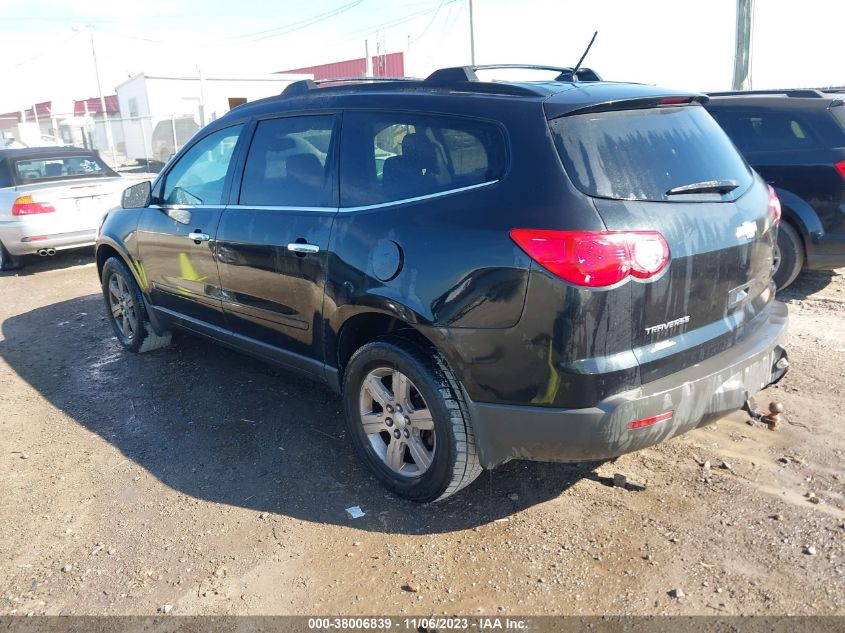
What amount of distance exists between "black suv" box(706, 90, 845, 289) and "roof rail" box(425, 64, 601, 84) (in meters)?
2.62

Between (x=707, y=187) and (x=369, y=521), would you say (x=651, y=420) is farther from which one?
(x=369, y=521)

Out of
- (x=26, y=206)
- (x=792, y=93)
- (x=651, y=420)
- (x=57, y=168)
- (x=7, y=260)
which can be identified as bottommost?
(x=7, y=260)

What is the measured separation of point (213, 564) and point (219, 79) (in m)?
36.6

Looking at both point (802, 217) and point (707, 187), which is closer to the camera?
point (707, 187)

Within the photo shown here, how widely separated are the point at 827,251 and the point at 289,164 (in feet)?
15.6

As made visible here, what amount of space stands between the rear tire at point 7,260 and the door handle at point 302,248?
7.46m

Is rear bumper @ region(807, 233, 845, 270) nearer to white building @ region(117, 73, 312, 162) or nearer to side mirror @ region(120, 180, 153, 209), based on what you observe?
side mirror @ region(120, 180, 153, 209)

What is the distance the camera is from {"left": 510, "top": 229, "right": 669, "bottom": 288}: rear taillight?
8.49ft

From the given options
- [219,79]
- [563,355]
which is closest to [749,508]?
[563,355]

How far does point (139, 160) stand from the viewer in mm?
29531

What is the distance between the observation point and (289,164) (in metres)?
3.89

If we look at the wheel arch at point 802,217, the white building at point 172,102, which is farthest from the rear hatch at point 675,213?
the white building at point 172,102

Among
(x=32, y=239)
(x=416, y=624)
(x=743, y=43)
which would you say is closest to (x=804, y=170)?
(x=416, y=624)

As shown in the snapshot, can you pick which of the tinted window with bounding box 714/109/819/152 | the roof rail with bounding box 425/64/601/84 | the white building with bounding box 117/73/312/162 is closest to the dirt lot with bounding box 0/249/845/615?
the roof rail with bounding box 425/64/601/84
